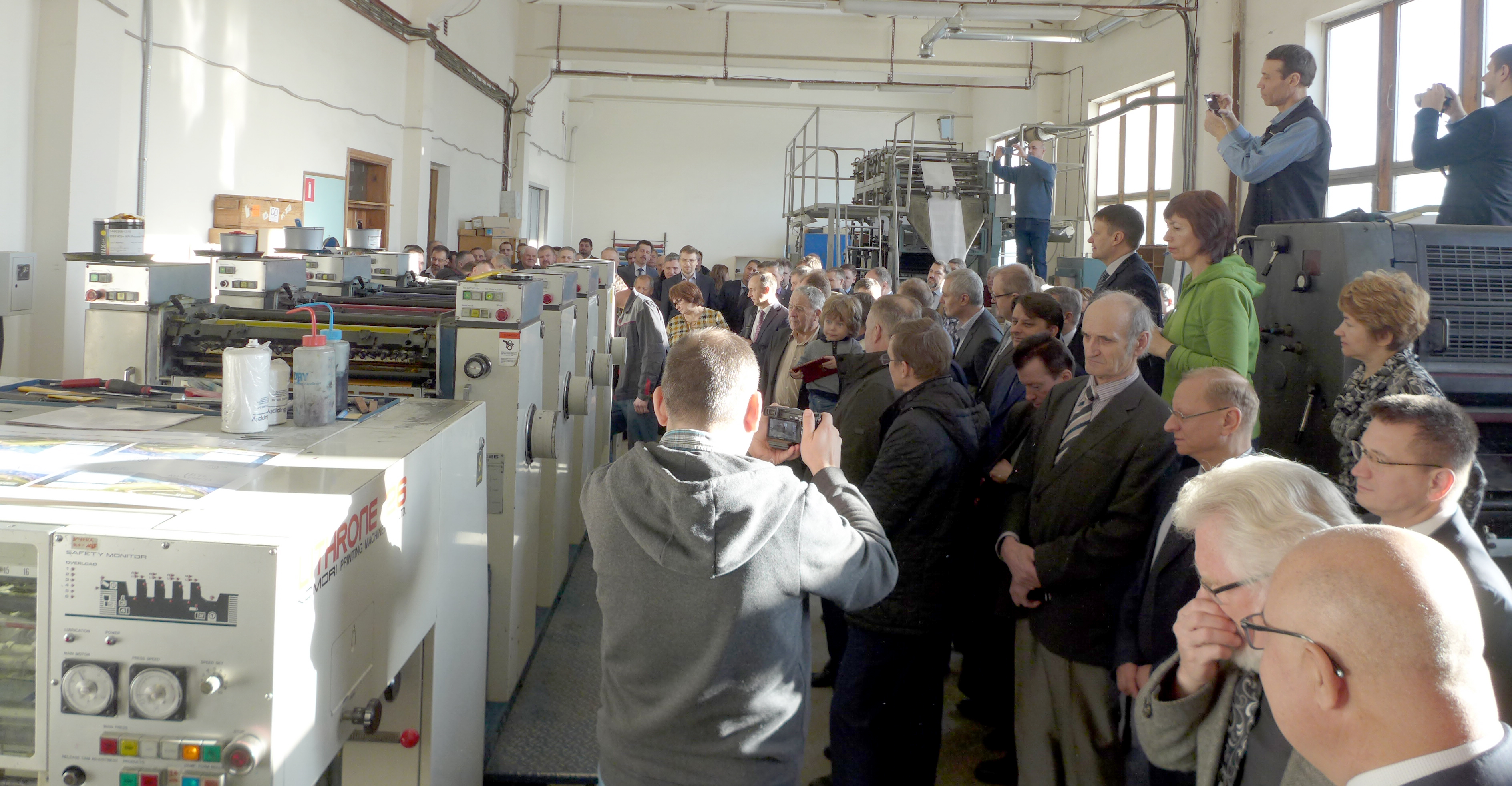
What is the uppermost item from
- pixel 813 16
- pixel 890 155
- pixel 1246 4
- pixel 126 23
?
pixel 813 16

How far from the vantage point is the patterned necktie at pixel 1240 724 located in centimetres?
143

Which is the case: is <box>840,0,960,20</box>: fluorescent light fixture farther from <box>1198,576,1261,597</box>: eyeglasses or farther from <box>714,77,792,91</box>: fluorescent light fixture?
<box>1198,576,1261,597</box>: eyeglasses

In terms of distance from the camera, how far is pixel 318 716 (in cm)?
152

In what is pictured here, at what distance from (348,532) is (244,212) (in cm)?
609

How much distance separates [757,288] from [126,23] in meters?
3.78

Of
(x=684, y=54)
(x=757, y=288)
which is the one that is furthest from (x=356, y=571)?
(x=684, y=54)

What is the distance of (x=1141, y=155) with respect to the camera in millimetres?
13094

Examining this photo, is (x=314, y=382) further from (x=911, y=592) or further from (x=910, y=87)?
(x=910, y=87)

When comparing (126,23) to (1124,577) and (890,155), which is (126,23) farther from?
(890,155)

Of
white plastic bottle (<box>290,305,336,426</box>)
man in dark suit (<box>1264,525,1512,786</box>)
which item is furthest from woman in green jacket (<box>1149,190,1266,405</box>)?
white plastic bottle (<box>290,305,336,426</box>)

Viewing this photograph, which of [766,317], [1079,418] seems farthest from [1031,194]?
[1079,418]

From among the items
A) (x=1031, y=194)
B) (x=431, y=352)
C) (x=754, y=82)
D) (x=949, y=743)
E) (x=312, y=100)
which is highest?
(x=754, y=82)

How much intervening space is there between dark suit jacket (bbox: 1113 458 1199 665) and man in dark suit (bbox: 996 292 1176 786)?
5cm

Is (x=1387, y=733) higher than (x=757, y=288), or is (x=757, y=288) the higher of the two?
(x=757, y=288)
